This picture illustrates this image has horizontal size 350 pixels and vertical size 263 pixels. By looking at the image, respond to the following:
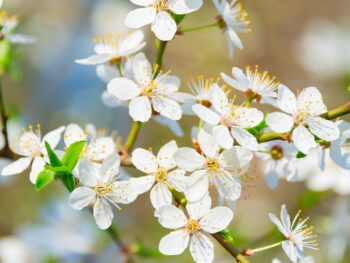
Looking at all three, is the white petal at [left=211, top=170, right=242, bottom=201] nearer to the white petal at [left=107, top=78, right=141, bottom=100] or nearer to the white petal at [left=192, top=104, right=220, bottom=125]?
the white petal at [left=192, top=104, right=220, bottom=125]

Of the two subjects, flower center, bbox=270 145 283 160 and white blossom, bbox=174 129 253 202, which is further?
flower center, bbox=270 145 283 160

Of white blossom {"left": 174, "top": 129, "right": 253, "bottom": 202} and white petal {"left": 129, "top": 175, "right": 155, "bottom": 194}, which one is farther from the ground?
white blossom {"left": 174, "top": 129, "right": 253, "bottom": 202}

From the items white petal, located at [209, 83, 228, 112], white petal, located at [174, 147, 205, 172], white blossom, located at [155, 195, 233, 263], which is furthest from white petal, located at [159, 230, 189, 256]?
white petal, located at [209, 83, 228, 112]

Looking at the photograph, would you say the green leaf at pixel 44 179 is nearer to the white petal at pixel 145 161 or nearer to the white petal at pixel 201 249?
the white petal at pixel 145 161

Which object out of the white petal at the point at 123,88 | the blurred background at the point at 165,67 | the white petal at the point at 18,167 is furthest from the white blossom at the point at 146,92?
the blurred background at the point at 165,67

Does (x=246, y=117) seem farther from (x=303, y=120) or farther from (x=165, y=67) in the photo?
(x=165, y=67)

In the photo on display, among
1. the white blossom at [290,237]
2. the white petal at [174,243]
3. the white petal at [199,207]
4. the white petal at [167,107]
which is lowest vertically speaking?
the white petal at [174,243]

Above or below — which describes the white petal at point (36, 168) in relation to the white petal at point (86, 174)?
below
